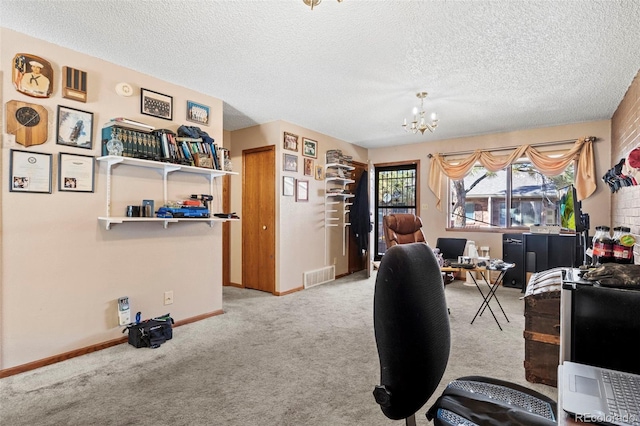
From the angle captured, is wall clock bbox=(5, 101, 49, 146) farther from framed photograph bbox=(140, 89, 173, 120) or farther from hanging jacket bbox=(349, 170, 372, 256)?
→ hanging jacket bbox=(349, 170, 372, 256)

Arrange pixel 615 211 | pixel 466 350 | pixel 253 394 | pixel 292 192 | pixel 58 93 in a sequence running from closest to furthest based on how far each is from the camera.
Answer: pixel 253 394, pixel 58 93, pixel 466 350, pixel 615 211, pixel 292 192

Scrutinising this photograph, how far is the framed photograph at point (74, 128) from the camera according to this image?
8.17 ft

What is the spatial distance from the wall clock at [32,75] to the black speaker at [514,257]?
564 cm

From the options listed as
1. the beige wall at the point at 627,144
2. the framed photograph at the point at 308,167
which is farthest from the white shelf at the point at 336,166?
the beige wall at the point at 627,144

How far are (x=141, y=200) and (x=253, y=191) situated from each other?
78.4 inches

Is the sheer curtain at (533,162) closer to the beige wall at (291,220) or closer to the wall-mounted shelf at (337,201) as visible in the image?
the wall-mounted shelf at (337,201)

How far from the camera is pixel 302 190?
488 cm

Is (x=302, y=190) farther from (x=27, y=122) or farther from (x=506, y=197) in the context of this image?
(x=506, y=197)

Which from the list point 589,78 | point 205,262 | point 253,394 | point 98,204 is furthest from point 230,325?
point 589,78

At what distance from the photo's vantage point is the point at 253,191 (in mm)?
4840

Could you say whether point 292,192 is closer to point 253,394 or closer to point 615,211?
point 253,394

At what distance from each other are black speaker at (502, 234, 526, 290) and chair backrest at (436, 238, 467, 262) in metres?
0.60

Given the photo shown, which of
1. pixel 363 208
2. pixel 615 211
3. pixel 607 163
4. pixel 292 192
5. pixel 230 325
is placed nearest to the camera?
pixel 230 325

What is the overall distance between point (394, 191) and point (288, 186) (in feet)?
8.77
